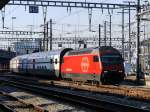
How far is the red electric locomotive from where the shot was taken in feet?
105

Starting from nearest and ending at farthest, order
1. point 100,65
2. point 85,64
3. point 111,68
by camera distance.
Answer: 1. point 100,65
2. point 111,68
3. point 85,64

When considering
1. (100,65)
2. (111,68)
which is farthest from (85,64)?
(111,68)

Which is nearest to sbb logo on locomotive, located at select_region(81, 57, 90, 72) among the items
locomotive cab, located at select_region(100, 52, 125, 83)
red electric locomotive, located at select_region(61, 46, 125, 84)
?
red electric locomotive, located at select_region(61, 46, 125, 84)

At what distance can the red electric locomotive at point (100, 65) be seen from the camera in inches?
1260

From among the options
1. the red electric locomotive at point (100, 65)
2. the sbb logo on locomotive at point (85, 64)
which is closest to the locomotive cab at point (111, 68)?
the red electric locomotive at point (100, 65)

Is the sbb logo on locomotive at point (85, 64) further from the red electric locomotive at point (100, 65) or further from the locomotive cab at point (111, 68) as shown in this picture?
the locomotive cab at point (111, 68)

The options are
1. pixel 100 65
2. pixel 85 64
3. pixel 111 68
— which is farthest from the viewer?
pixel 85 64

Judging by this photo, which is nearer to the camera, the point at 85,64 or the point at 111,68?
the point at 111,68

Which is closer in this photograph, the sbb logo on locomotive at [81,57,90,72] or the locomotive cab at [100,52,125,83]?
the locomotive cab at [100,52,125,83]

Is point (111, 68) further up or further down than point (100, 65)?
further down

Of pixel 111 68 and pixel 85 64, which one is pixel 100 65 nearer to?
pixel 111 68

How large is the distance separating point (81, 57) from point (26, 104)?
1641 cm

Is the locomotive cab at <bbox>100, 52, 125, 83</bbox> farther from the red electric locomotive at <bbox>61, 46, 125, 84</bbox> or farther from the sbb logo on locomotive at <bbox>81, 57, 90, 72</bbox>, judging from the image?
the sbb logo on locomotive at <bbox>81, 57, 90, 72</bbox>

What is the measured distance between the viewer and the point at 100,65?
3194 cm
